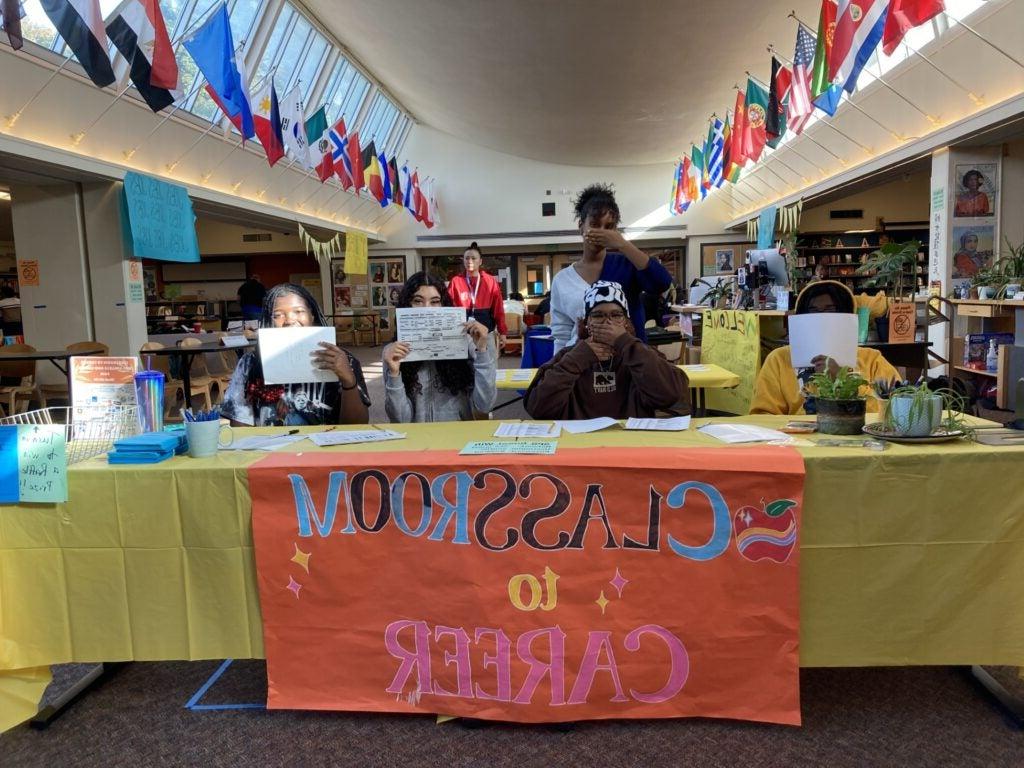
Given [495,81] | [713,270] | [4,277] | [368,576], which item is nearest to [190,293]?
[4,277]

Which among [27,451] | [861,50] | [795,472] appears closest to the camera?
[795,472]

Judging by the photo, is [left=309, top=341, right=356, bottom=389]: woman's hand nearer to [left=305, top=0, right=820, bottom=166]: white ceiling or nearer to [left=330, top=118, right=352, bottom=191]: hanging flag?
[left=305, top=0, right=820, bottom=166]: white ceiling

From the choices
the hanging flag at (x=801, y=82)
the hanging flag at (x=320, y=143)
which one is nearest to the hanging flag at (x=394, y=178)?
the hanging flag at (x=320, y=143)

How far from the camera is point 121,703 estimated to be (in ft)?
6.77

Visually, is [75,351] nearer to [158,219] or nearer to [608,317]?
[158,219]

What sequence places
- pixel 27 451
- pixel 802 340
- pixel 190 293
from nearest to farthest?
pixel 27 451, pixel 802 340, pixel 190 293

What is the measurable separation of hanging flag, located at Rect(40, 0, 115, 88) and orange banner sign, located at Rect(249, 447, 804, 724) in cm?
422

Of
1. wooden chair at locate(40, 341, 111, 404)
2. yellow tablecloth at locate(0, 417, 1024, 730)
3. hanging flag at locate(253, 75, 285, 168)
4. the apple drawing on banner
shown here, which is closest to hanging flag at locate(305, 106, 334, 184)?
hanging flag at locate(253, 75, 285, 168)

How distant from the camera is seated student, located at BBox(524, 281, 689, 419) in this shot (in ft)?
8.16

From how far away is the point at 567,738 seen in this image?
1.79m

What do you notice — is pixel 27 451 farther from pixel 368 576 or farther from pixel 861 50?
pixel 861 50

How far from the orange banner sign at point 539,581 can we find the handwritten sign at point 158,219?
24.9 feet

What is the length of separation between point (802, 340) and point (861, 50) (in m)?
4.48

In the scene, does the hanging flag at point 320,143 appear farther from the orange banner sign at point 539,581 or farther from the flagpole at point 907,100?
the orange banner sign at point 539,581
